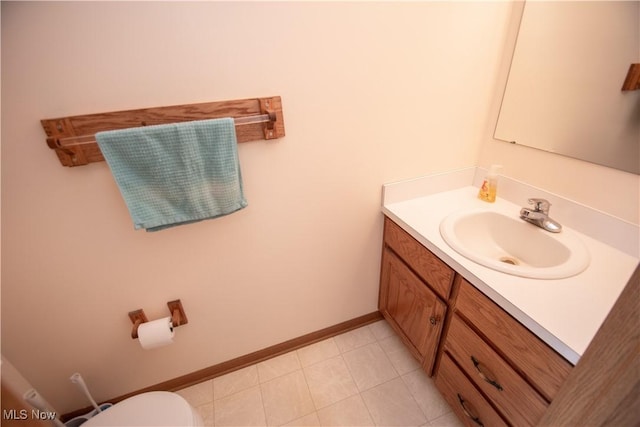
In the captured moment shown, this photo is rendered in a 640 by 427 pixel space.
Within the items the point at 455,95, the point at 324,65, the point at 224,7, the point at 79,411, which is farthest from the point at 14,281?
the point at 455,95

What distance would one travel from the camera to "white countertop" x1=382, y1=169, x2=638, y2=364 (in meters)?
0.72

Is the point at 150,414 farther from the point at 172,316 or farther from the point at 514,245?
the point at 514,245

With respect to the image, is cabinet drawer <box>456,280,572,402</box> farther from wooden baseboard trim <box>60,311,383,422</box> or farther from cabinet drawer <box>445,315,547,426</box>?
wooden baseboard trim <box>60,311,383,422</box>

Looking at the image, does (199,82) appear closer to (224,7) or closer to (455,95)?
(224,7)

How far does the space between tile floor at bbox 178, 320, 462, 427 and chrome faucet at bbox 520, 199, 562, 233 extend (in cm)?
92

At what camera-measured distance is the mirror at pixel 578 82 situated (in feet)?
2.98

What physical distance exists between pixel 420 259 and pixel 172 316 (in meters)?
1.08

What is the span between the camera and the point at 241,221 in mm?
1157

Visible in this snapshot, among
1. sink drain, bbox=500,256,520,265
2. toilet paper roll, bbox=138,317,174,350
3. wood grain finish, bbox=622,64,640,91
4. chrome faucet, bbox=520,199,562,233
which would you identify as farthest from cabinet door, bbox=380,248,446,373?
toilet paper roll, bbox=138,317,174,350

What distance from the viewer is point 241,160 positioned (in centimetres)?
104

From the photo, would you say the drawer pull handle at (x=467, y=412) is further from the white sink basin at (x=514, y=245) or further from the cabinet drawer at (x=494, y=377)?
the white sink basin at (x=514, y=245)

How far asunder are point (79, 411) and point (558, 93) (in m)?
2.47

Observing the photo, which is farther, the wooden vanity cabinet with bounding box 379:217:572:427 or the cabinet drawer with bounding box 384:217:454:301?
the cabinet drawer with bounding box 384:217:454:301

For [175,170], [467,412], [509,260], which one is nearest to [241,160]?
[175,170]
